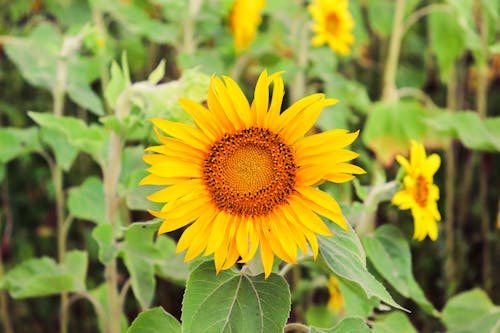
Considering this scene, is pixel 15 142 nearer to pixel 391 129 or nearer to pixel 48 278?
pixel 48 278

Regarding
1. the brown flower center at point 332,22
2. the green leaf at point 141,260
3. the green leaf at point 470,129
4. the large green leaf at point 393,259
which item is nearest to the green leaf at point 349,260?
the large green leaf at point 393,259

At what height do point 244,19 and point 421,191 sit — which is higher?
point 244,19

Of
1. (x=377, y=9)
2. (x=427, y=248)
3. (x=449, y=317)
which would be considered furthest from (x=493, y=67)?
(x=449, y=317)

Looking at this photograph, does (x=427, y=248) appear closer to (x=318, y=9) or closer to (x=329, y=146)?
(x=318, y=9)

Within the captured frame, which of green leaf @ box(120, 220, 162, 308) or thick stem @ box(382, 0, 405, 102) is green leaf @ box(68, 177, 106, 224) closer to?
green leaf @ box(120, 220, 162, 308)

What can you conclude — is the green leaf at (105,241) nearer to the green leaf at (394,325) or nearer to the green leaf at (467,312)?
the green leaf at (394,325)

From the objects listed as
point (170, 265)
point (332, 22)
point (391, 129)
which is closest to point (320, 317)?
point (170, 265)

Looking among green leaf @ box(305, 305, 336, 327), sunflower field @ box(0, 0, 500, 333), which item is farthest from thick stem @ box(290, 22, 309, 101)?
green leaf @ box(305, 305, 336, 327)
